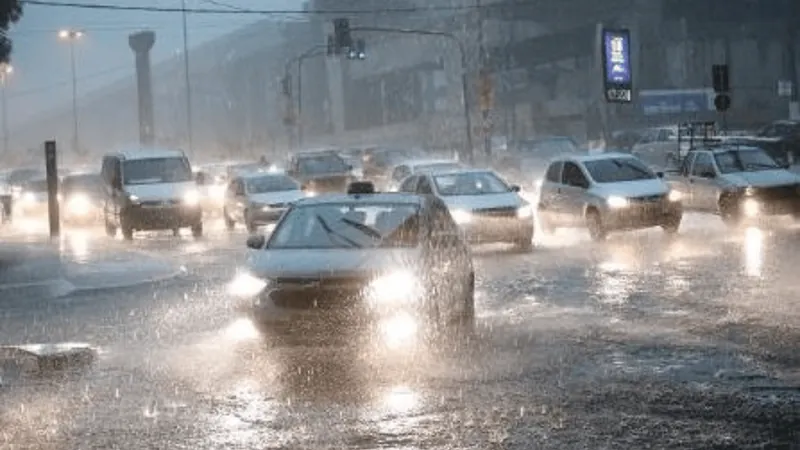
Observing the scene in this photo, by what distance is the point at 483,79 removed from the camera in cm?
3891

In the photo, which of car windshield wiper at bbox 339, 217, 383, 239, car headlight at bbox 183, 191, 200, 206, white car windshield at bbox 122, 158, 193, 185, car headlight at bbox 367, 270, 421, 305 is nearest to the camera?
car headlight at bbox 367, 270, 421, 305

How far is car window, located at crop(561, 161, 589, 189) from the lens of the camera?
22.6 m

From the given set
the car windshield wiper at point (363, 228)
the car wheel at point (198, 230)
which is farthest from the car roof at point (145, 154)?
the car windshield wiper at point (363, 228)

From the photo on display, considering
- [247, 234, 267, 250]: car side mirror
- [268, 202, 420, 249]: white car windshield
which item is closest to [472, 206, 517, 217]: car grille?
[268, 202, 420, 249]: white car windshield

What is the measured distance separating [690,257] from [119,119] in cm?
14659

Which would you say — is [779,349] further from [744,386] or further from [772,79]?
[772,79]

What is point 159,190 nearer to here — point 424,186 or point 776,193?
point 424,186

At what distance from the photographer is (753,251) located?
18391 millimetres

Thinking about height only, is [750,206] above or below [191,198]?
below

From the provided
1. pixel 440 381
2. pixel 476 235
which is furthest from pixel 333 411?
pixel 476 235

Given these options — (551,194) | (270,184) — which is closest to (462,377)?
(551,194)

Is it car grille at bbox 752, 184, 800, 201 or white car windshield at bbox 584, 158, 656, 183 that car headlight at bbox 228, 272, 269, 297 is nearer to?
white car windshield at bbox 584, 158, 656, 183

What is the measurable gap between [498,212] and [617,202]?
8.02 feet

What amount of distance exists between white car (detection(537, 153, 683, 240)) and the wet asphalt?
590 centimetres
